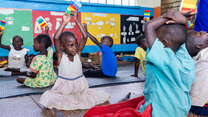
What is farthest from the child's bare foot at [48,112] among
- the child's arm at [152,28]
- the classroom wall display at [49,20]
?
the classroom wall display at [49,20]

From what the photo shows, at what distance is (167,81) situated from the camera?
0.99 metres

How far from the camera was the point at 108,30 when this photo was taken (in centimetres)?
693

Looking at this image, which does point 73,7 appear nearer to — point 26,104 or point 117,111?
point 26,104

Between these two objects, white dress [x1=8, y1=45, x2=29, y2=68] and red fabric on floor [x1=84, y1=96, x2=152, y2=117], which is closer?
red fabric on floor [x1=84, y1=96, x2=152, y2=117]

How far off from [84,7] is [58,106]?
16.2ft

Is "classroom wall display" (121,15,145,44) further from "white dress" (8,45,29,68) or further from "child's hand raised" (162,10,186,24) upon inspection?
"child's hand raised" (162,10,186,24)

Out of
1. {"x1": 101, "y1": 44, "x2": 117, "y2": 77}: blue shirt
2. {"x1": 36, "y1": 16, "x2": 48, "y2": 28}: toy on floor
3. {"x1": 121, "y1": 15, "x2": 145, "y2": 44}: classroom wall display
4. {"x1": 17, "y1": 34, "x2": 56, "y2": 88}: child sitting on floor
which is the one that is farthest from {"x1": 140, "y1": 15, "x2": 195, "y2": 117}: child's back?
{"x1": 121, "y1": 15, "x2": 145, "y2": 44}: classroom wall display

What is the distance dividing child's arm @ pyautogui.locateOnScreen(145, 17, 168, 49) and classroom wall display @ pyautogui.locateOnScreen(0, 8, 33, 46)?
529 cm

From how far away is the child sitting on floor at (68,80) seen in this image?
2.12 metres

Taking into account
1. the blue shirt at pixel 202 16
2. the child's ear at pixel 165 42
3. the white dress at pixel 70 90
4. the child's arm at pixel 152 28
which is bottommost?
the white dress at pixel 70 90

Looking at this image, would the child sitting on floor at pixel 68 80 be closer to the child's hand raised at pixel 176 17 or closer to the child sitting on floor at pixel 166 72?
the child sitting on floor at pixel 166 72

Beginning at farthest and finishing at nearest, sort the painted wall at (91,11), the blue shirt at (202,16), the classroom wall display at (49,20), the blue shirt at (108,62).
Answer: the classroom wall display at (49,20) < the painted wall at (91,11) < the blue shirt at (108,62) < the blue shirt at (202,16)

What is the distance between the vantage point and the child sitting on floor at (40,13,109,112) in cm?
212

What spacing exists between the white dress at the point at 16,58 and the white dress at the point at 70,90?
2.61 meters
